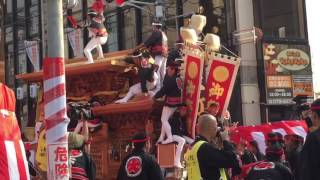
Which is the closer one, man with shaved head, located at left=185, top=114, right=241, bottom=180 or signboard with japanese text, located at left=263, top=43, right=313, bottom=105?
man with shaved head, located at left=185, top=114, right=241, bottom=180

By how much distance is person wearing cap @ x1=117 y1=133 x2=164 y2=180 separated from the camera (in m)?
6.26

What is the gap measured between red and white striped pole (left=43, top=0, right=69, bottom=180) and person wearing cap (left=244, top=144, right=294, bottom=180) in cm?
184

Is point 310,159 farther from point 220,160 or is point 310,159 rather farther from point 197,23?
point 197,23

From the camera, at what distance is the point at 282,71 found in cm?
2127

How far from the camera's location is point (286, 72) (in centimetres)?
2136

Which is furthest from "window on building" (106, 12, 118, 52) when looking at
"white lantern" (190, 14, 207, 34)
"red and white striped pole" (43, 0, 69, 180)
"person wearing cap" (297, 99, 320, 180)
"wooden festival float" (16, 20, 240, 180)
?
"person wearing cap" (297, 99, 320, 180)

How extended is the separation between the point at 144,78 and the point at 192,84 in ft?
3.10

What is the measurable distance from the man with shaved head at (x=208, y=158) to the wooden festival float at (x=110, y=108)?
138 inches

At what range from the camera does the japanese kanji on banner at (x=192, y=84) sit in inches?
330

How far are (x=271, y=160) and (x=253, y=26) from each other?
15.8 metres

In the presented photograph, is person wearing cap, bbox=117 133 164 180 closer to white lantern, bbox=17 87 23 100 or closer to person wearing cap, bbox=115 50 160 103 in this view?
person wearing cap, bbox=115 50 160 103

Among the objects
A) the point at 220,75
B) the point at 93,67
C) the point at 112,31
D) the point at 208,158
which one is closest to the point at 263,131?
the point at 220,75

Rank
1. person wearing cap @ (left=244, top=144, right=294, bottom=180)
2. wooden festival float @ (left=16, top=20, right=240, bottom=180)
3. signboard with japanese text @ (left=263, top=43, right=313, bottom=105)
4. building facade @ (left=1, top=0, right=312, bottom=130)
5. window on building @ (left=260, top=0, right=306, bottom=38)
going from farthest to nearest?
window on building @ (left=260, top=0, right=306, bottom=38) < signboard with japanese text @ (left=263, top=43, right=313, bottom=105) < building facade @ (left=1, top=0, right=312, bottom=130) < wooden festival float @ (left=16, top=20, right=240, bottom=180) < person wearing cap @ (left=244, top=144, right=294, bottom=180)

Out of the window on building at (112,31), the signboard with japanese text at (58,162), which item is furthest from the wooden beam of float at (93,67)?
the window on building at (112,31)
